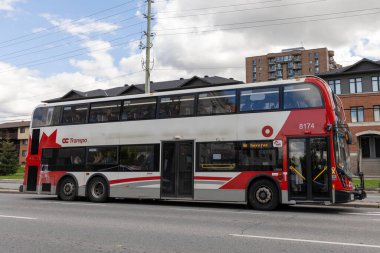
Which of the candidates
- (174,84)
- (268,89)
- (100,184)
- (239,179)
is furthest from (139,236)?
(174,84)

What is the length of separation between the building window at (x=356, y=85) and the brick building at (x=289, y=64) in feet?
244

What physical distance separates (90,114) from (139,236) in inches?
364

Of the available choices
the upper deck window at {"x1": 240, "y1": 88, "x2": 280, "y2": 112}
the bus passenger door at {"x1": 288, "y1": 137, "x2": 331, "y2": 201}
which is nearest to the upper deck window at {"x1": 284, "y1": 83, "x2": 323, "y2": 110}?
the upper deck window at {"x1": 240, "y1": 88, "x2": 280, "y2": 112}

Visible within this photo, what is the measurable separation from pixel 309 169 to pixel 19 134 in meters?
82.0

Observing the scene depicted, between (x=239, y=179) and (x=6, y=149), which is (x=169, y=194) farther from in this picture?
(x=6, y=149)

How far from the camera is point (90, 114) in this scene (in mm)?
16094

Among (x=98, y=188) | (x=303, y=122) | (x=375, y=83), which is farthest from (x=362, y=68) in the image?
(x=98, y=188)

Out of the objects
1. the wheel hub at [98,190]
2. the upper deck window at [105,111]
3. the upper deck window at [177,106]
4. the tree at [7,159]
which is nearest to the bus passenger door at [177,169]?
the upper deck window at [177,106]

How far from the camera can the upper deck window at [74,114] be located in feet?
53.4

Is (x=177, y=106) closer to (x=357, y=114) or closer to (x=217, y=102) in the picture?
(x=217, y=102)

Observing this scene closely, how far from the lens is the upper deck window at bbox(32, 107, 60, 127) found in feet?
55.5

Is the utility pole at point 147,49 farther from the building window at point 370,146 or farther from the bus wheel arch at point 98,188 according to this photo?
the building window at point 370,146

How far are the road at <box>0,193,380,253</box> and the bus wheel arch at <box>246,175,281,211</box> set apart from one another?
51 centimetres

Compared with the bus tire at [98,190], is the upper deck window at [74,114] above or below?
above
